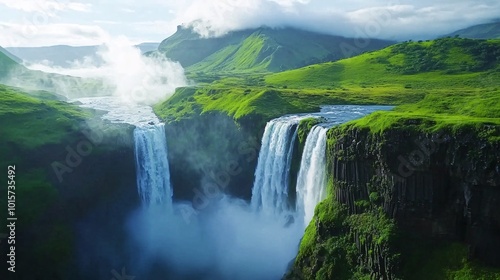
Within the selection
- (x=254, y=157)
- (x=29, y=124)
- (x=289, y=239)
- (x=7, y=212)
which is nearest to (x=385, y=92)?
(x=254, y=157)

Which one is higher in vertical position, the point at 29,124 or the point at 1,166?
the point at 29,124

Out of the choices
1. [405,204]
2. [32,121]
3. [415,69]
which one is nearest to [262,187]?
[405,204]

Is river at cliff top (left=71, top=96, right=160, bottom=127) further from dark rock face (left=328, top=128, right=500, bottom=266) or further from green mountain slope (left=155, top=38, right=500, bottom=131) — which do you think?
dark rock face (left=328, top=128, right=500, bottom=266)

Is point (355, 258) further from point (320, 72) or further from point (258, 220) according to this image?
point (320, 72)

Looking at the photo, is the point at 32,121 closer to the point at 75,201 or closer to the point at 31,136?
the point at 31,136

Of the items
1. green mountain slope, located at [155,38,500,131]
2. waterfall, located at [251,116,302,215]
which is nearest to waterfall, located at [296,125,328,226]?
waterfall, located at [251,116,302,215]
